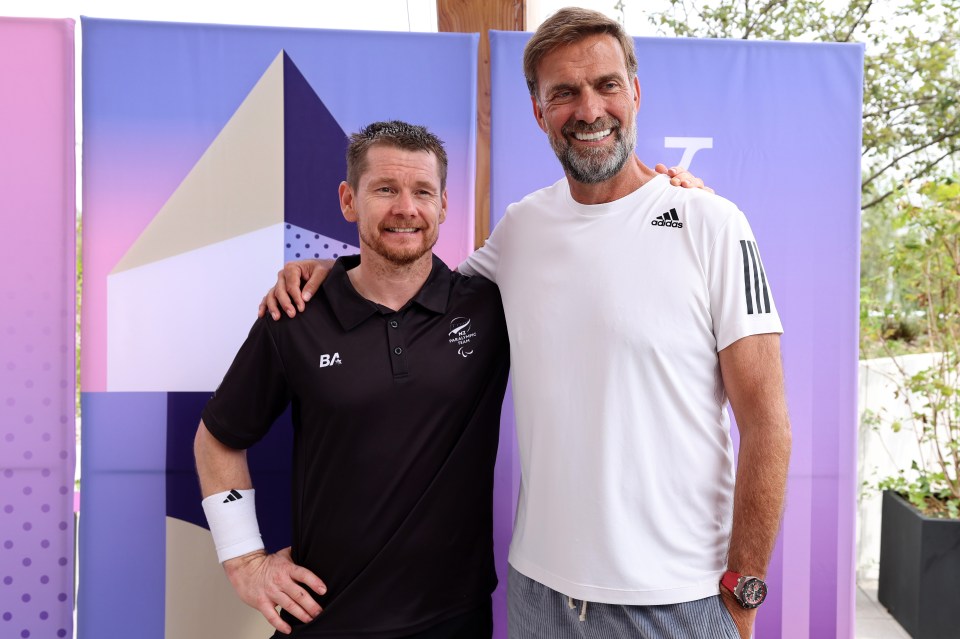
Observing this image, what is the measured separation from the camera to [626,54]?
161 centimetres

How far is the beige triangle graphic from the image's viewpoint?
2.21 metres

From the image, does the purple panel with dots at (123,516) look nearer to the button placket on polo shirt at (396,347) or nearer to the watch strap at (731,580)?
the button placket on polo shirt at (396,347)

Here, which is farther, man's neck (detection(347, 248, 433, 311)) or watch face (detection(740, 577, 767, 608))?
man's neck (detection(347, 248, 433, 311))

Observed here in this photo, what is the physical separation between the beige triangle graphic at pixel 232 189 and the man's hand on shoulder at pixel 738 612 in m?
1.51

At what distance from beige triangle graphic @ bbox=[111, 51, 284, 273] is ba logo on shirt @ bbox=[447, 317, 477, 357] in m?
0.80

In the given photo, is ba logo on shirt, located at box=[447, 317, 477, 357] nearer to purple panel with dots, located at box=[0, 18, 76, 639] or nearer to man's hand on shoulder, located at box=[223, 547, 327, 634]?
man's hand on shoulder, located at box=[223, 547, 327, 634]

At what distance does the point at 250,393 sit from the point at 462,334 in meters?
0.47

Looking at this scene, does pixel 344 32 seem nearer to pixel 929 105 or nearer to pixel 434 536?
pixel 434 536

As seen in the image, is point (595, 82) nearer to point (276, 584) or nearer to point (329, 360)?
point (329, 360)

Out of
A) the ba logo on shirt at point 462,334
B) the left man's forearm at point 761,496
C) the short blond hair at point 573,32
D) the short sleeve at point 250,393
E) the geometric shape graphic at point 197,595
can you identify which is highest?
the short blond hair at point 573,32

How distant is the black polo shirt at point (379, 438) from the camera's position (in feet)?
5.30

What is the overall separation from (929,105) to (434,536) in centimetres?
416

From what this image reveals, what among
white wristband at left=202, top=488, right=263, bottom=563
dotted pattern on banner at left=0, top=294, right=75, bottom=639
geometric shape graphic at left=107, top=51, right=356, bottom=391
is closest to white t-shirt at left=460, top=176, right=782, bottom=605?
white wristband at left=202, top=488, right=263, bottom=563

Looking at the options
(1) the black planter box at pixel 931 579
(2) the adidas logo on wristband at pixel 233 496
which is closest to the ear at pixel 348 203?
(2) the adidas logo on wristband at pixel 233 496
